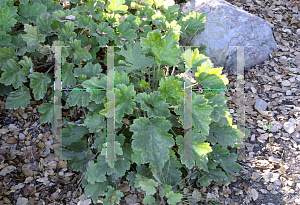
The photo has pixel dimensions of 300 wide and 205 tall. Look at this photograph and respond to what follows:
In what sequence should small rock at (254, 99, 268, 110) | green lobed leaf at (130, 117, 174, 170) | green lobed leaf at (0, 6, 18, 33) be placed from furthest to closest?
small rock at (254, 99, 268, 110) → green lobed leaf at (0, 6, 18, 33) → green lobed leaf at (130, 117, 174, 170)

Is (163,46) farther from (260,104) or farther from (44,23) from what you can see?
(260,104)

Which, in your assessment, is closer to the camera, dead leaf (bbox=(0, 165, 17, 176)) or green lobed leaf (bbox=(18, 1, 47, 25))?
dead leaf (bbox=(0, 165, 17, 176))

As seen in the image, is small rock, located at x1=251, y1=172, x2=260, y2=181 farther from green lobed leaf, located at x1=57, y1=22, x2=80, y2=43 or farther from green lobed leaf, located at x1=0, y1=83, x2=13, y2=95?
green lobed leaf, located at x1=0, y1=83, x2=13, y2=95

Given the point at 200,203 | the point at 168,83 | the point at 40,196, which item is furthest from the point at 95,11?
the point at 200,203

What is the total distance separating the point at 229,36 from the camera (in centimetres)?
287

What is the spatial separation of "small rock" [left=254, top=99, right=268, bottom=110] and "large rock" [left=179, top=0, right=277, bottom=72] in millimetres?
490

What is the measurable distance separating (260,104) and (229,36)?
2.80ft

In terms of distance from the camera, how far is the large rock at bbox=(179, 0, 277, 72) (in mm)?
2850

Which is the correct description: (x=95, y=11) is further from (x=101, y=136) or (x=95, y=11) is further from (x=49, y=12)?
(x=101, y=136)

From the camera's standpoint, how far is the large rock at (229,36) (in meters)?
2.85

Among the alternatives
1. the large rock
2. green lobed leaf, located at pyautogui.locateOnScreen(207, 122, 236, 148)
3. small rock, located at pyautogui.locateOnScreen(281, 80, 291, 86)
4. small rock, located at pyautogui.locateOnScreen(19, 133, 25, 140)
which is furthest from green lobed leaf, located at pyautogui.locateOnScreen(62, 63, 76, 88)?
small rock, located at pyautogui.locateOnScreen(281, 80, 291, 86)

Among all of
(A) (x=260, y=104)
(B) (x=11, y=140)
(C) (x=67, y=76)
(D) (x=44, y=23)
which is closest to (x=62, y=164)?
(B) (x=11, y=140)

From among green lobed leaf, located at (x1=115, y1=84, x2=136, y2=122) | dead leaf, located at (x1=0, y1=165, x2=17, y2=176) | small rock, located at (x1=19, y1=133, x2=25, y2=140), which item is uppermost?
green lobed leaf, located at (x1=115, y1=84, x2=136, y2=122)

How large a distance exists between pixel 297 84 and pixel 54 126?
8.15 feet
